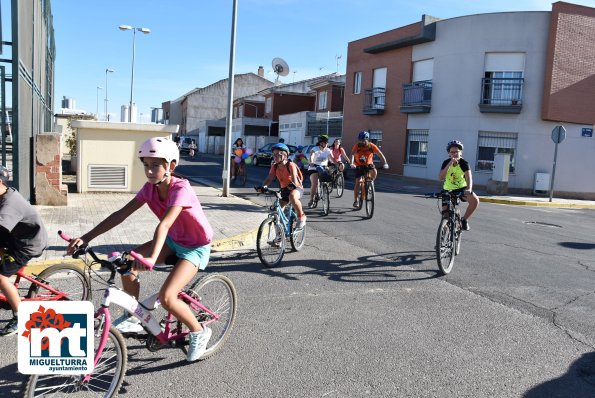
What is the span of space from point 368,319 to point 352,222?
6.31 m

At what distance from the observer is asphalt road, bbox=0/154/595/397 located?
12.4 feet

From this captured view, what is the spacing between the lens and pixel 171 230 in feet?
12.8

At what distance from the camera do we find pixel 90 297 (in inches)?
190

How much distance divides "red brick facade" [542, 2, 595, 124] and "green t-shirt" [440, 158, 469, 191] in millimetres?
18646

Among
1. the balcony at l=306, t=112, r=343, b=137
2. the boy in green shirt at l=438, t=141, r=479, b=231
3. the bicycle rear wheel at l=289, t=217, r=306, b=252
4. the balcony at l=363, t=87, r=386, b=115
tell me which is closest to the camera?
the boy in green shirt at l=438, t=141, r=479, b=231

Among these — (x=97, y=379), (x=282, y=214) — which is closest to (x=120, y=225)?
(x=282, y=214)

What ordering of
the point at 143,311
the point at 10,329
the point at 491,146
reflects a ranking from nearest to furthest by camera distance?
the point at 143,311
the point at 10,329
the point at 491,146

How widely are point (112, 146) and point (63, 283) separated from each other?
9.39 metres

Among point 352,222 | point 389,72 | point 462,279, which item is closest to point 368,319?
point 462,279

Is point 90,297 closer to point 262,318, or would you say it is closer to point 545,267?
point 262,318

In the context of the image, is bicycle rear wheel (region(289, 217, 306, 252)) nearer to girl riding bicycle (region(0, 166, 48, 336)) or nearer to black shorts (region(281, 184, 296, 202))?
black shorts (region(281, 184, 296, 202))

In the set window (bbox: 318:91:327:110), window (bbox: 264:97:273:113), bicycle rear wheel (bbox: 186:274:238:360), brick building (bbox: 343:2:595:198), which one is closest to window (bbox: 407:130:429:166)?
brick building (bbox: 343:2:595:198)

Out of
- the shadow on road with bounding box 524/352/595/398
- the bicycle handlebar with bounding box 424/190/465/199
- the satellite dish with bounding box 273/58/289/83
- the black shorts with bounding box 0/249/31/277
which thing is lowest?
the shadow on road with bounding box 524/352/595/398

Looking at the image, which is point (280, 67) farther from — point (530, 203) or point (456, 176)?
point (456, 176)
